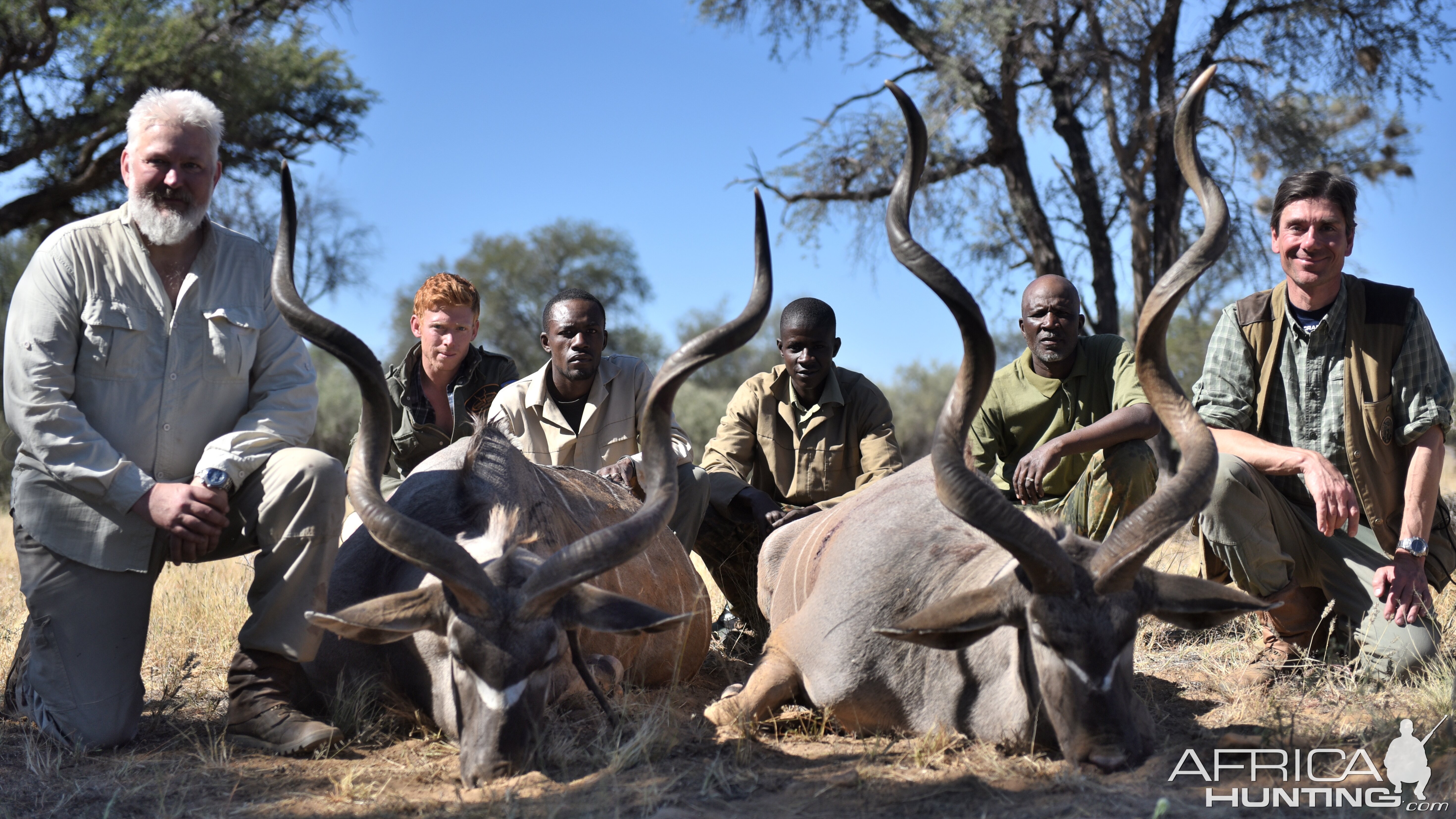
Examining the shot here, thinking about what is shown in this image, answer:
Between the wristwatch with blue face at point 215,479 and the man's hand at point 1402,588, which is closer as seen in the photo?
the wristwatch with blue face at point 215,479

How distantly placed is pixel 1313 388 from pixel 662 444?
3394mm

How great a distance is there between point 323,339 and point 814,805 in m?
2.56

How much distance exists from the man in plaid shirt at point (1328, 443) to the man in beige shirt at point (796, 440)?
193 centimetres

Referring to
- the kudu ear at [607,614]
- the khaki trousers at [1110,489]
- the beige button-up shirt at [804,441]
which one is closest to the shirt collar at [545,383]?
the beige button-up shirt at [804,441]

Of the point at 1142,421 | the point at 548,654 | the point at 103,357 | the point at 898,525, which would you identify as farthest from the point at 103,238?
the point at 1142,421

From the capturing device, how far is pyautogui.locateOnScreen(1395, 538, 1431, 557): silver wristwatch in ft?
Answer: 18.2

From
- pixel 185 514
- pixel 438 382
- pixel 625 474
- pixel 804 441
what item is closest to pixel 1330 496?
pixel 804 441

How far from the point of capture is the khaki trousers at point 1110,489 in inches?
243

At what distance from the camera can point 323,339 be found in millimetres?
4656

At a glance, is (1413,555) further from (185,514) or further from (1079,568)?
(185,514)

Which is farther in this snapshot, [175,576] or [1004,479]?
[175,576]

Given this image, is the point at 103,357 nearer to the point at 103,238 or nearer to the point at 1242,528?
the point at 103,238

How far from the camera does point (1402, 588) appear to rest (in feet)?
18.2

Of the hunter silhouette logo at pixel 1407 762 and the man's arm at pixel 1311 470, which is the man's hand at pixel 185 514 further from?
the hunter silhouette logo at pixel 1407 762
